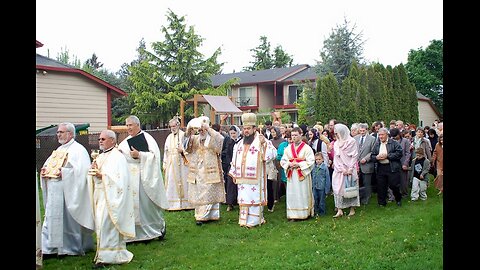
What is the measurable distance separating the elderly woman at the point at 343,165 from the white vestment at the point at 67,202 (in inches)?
201

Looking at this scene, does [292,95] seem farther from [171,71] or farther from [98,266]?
[98,266]

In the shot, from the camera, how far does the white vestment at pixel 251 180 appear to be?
9.73m

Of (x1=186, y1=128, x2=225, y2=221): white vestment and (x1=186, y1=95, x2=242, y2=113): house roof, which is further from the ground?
(x1=186, y1=95, x2=242, y2=113): house roof

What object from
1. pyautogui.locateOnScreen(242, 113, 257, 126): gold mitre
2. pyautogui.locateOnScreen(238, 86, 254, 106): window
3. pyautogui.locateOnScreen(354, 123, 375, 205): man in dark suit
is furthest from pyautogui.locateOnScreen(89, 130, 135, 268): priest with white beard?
pyautogui.locateOnScreen(238, 86, 254, 106): window

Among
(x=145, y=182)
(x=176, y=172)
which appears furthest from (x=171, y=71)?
(x=145, y=182)

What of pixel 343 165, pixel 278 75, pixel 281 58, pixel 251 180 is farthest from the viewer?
pixel 281 58

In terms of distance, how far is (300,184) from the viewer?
10203 millimetres

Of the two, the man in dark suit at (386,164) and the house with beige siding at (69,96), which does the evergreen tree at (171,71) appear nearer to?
the house with beige siding at (69,96)

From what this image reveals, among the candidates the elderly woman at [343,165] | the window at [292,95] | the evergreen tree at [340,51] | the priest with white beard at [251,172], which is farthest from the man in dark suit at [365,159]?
the window at [292,95]

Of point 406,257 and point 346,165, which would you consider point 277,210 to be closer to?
point 346,165

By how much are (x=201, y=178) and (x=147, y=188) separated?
1882mm

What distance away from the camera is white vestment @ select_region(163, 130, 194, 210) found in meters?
11.6

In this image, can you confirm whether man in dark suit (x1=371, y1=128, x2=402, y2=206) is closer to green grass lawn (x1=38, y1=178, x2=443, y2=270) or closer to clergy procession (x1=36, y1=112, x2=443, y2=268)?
clergy procession (x1=36, y1=112, x2=443, y2=268)
